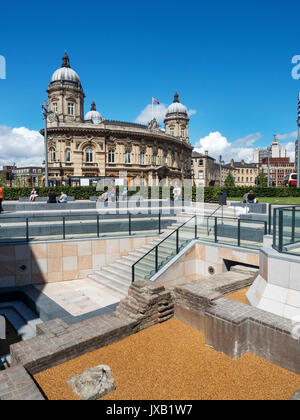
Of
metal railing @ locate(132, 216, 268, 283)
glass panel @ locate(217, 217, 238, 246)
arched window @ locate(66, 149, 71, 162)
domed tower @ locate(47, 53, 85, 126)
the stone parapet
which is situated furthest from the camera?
domed tower @ locate(47, 53, 85, 126)

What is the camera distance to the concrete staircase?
11508 millimetres

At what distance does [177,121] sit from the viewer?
8188cm

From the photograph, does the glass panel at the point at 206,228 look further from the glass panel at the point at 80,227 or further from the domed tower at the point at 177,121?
the domed tower at the point at 177,121

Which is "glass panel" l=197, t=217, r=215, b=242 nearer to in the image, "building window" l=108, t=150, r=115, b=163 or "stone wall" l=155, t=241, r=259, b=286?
"stone wall" l=155, t=241, r=259, b=286

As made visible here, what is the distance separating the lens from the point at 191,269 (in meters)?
12.9

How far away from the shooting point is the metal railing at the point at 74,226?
512 inches

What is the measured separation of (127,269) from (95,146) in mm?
48314

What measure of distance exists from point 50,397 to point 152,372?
5.98 feet

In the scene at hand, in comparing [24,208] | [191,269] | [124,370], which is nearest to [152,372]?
[124,370]

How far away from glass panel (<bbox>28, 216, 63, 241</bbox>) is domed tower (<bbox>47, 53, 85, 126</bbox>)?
167ft

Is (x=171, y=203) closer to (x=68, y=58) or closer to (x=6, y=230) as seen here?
(x=6, y=230)

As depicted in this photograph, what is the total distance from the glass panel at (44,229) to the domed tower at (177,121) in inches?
2847

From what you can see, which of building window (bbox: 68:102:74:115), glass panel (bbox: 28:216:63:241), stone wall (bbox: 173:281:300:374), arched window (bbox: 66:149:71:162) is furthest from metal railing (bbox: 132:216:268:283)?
building window (bbox: 68:102:74:115)

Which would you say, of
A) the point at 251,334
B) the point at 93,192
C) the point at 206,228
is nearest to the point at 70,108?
the point at 93,192
